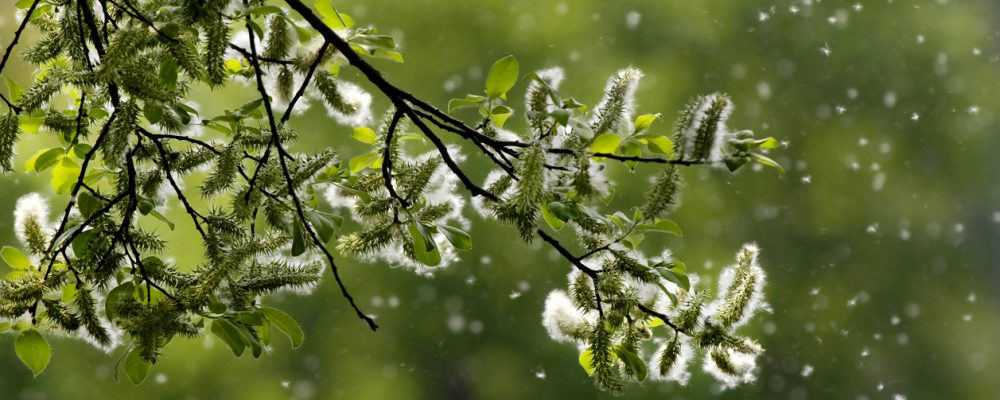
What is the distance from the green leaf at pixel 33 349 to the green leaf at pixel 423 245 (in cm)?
32

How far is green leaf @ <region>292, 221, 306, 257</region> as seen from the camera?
0.71 m

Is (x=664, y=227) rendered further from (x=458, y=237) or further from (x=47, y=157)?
(x=47, y=157)

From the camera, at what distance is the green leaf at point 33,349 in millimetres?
728

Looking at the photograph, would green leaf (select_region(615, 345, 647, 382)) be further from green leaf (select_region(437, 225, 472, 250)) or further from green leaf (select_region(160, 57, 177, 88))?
green leaf (select_region(160, 57, 177, 88))

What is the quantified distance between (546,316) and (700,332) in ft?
0.58

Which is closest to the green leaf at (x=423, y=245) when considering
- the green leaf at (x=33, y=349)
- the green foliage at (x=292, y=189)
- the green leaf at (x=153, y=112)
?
the green foliage at (x=292, y=189)

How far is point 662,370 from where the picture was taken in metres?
0.77

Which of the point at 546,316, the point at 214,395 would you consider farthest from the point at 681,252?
the point at 546,316

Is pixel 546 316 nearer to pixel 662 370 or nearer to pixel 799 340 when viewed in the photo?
pixel 662 370

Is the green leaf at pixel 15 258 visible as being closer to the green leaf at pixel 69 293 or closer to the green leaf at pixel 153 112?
the green leaf at pixel 69 293

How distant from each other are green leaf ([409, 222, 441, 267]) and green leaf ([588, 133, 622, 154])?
162 millimetres

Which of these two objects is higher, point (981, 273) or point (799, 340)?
point (981, 273)

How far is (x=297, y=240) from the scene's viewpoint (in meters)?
0.71

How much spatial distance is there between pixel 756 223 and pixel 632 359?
3772mm
